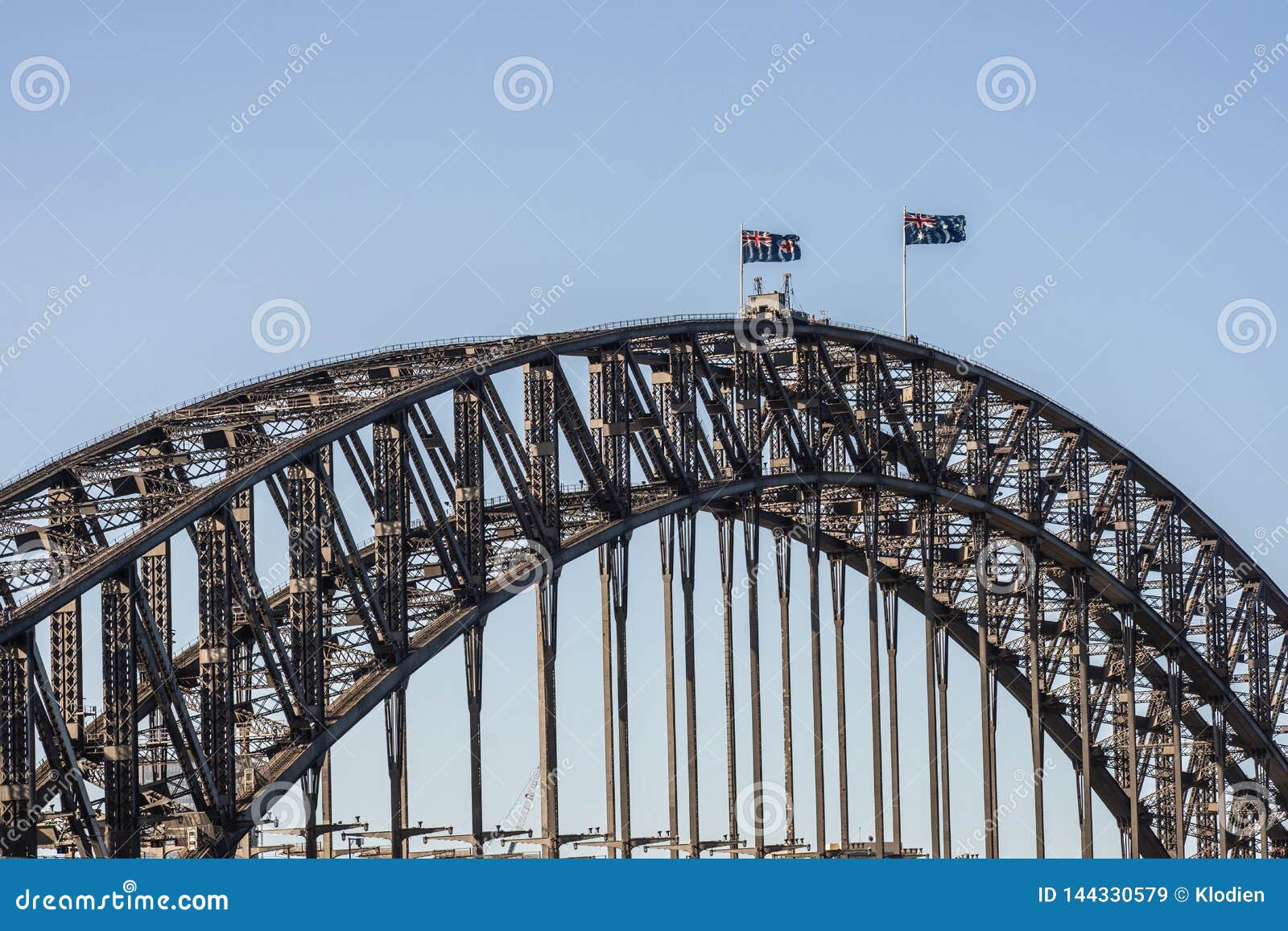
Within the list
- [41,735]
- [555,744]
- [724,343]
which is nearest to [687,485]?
[724,343]

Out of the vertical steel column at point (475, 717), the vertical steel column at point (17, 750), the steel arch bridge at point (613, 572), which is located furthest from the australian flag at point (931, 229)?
the vertical steel column at point (17, 750)

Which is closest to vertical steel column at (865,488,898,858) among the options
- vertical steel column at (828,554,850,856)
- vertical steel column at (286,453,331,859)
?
vertical steel column at (828,554,850,856)

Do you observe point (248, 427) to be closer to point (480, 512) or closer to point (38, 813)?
point (480, 512)

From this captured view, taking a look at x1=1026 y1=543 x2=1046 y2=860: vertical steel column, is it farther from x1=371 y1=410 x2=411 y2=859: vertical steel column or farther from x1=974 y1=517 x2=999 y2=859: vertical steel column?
x1=371 y1=410 x2=411 y2=859: vertical steel column

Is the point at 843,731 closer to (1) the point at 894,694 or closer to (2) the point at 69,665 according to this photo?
(1) the point at 894,694

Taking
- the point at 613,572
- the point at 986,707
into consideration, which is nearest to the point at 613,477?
the point at 613,572
